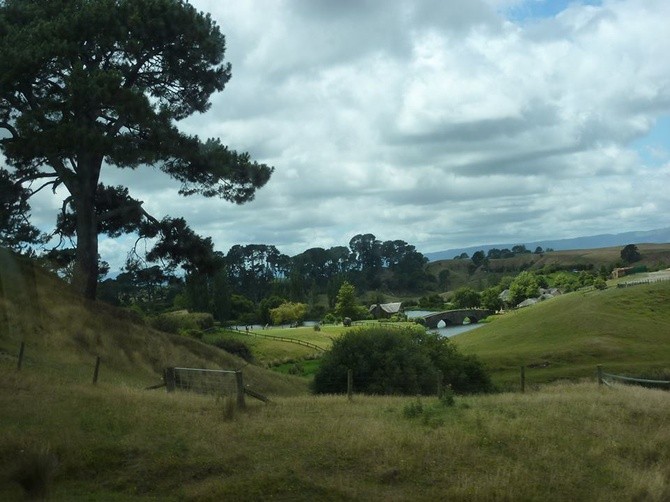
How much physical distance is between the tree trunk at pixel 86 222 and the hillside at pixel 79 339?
4.32 feet

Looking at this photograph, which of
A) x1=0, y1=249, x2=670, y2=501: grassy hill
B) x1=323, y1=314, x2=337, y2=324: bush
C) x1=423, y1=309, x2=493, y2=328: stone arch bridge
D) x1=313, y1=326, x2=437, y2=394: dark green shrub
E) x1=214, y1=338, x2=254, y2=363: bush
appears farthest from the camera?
x1=423, y1=309, x2=493, y2=328: stone arch bridge

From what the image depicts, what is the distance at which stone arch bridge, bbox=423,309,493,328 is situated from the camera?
425 ft

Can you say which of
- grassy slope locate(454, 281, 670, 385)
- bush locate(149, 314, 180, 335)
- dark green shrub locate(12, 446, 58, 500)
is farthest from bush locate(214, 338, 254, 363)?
dark green shrub locate(12, 446, 58, 500)

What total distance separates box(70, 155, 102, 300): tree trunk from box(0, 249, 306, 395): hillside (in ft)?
4.32

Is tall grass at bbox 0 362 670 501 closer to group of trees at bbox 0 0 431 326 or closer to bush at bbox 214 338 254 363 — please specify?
group of trees at bbox 0 0 431 326

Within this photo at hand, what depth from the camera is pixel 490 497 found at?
11109 millimetres

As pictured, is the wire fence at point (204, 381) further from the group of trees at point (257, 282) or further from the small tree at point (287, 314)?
the small tree at point (287, 314)

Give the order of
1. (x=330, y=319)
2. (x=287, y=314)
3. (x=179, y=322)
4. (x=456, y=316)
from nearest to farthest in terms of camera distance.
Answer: (x=179, y=322) < (x=287, y=314) < (x=330, y=319) < (x=456, y=316)

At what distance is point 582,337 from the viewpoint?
81750 millimetres

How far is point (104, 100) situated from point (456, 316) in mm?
111782

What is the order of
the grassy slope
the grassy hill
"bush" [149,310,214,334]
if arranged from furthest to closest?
1. the grassy slope
2. "bush" [149,310,214,334]
3. the grassy hill

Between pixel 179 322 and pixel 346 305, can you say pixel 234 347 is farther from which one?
pixel 346 305

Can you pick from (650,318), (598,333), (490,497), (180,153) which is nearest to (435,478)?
(490,497)

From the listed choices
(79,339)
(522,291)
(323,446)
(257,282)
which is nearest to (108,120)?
(79,339)
